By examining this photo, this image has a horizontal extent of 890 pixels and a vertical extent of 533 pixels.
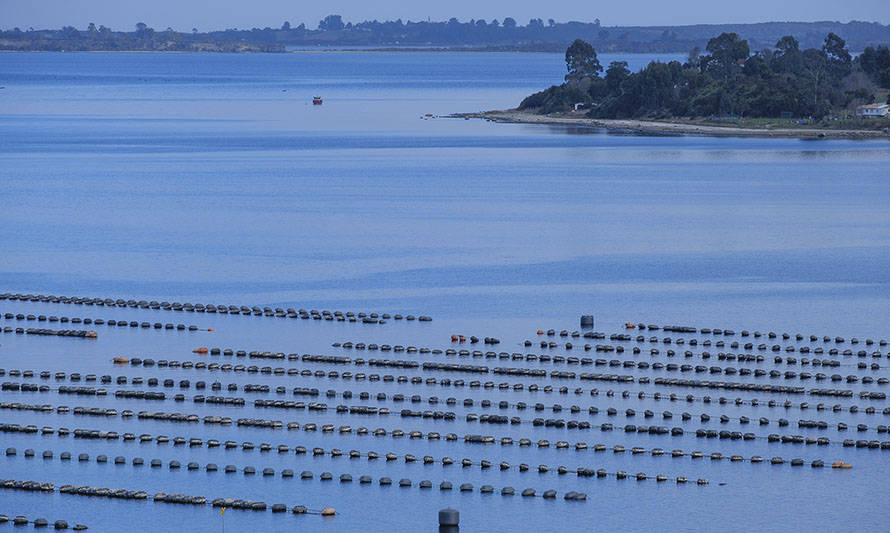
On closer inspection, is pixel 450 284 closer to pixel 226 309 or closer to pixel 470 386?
pixel 226 309

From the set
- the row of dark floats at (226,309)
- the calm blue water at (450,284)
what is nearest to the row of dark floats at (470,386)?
the calm blue water at (450,284)

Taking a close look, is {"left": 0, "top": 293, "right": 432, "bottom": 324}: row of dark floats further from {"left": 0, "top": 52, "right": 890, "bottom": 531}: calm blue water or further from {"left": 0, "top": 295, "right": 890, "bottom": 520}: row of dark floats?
{"left": 0, "top": 295, "right": 890, "bottom": 520}: row of dark floats

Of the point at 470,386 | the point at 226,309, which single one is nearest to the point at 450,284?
the point at 226,309

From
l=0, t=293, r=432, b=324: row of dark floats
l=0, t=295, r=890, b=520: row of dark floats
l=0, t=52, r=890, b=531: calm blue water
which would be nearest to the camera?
l=0, t=52, r=890, b=531: calm blue water

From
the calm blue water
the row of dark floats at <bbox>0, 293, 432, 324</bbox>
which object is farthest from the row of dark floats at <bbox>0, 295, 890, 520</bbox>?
the row of dark floats at <bbox>0, 293, 432, 324</bbox>

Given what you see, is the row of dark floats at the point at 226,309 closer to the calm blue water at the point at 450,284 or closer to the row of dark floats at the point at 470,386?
the calm blue water at the point at 450,284

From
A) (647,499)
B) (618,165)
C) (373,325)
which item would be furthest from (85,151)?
(647,499)

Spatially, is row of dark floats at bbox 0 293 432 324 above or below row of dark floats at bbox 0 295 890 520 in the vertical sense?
below

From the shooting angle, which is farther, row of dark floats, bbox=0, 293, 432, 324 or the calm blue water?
row of dark floats, bbox=0, 293, 432, 324

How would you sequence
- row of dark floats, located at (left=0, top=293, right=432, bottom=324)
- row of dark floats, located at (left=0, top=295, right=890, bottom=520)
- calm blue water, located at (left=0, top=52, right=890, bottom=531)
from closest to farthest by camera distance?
calm blue water, located at (left=0, top=52, right=890, bottom=531) → row of dark floats, located at (left=0, top=295, right=890, bottom=520) → row of dark floats, located at (left=0, top=293, right=432, bottom=324)

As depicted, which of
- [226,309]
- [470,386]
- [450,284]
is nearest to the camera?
[470,386]
